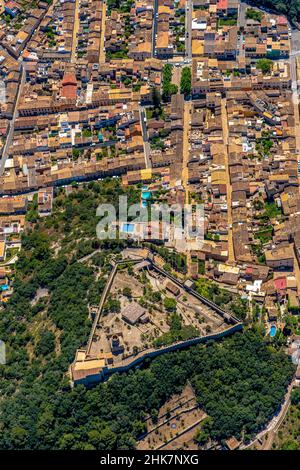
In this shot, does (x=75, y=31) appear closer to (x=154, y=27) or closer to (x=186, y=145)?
(x=154, y=27)

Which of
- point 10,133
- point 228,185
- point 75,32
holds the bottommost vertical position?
point 10,133

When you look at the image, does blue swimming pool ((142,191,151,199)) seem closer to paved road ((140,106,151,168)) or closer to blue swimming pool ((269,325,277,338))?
paved road ((140,106,151,168))

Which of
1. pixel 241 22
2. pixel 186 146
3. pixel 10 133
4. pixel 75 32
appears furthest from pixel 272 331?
pixel 75 32

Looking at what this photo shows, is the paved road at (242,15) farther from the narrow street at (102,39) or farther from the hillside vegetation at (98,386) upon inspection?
the hillside vegetation at (98,386)

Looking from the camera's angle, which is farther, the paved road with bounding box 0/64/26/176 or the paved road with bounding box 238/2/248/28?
the paved road with bounding box 238/2/248/28

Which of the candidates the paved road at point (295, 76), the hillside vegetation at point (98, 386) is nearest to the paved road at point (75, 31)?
the paved road at point (295, 76)

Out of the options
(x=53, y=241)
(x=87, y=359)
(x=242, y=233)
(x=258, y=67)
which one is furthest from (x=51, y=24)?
(x=87, y=359)

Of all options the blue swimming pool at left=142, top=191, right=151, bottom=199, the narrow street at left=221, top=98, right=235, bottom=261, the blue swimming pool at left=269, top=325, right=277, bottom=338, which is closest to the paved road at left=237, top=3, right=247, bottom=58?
the narrow street at left=221, top=98, right=235, bottom=261
